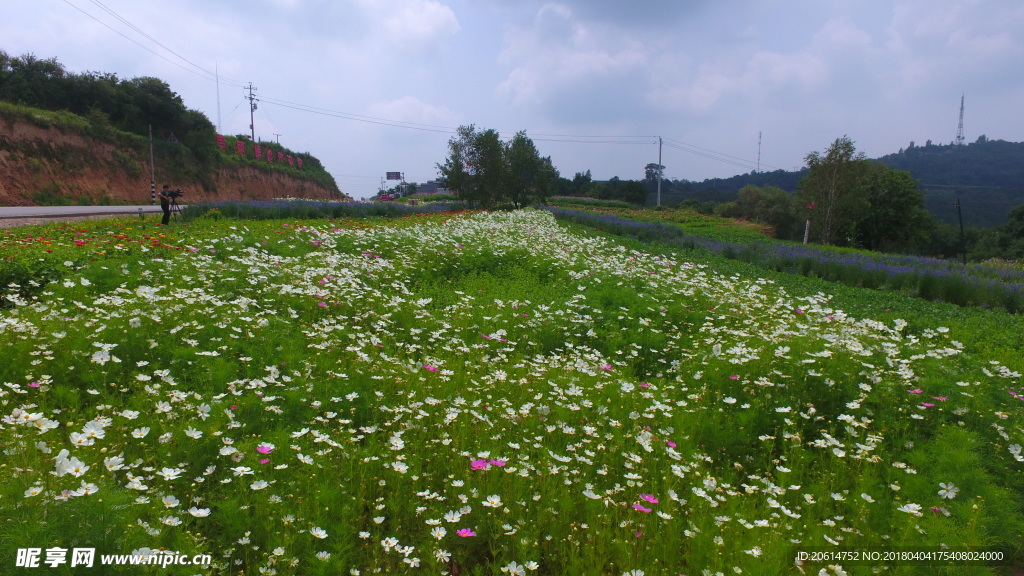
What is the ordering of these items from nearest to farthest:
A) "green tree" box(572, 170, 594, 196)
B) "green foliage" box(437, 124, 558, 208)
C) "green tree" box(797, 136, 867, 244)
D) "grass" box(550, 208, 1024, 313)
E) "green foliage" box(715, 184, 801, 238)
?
"grass" box(550, 208, 1024, 313)
"green tree" box(797, 136, 867, 244)
"green foliage" box(437, 124, 558, 208)
"green foliage" box(715, 184, 801, 238)
"green tree" box(572, 170, 594, 196)

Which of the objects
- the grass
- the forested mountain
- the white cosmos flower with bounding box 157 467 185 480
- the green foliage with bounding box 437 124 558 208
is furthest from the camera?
the forested mountain

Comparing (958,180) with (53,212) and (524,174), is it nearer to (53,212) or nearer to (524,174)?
(524,174)

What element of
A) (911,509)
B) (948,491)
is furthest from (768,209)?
(911,509)

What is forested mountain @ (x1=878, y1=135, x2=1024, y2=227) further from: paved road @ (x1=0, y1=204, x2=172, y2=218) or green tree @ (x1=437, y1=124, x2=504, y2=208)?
paved road @ (x1=0, y1=204, x2=172, y2=218)

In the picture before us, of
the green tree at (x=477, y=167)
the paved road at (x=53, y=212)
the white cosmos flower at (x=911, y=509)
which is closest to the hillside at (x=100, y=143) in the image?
Result: the paved road at (x=53, y=212)

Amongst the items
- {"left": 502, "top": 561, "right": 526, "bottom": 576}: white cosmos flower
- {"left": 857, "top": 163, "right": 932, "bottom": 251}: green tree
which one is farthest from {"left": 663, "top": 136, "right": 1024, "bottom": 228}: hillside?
{"left": 502, "top": 561, "right": 526, "bottom": 576}: white cosmos flower

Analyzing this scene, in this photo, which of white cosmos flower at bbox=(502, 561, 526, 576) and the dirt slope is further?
the dirt slope

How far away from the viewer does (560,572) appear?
272 cm

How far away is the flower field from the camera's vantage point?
104 inches

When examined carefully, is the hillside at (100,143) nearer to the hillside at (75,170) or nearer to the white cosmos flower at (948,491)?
the hillside at (75,170)

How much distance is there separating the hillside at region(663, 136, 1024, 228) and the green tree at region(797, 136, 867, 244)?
903 inches

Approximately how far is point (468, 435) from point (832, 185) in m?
29.5

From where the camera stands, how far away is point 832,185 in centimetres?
2697

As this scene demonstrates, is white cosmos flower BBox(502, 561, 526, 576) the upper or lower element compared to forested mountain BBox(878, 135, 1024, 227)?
lower
